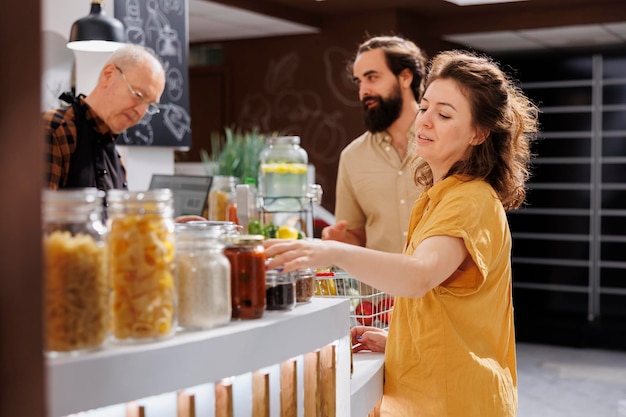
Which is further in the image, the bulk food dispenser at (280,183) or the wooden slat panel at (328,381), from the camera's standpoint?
the bulk food dispenser at (280,183)

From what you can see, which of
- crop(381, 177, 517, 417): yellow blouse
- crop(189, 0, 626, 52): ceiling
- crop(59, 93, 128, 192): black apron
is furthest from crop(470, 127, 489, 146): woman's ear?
crop(189, 0, 626, 52): ceiling

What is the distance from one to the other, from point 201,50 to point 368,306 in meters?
7.29

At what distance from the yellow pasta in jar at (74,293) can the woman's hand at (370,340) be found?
44.9 inches

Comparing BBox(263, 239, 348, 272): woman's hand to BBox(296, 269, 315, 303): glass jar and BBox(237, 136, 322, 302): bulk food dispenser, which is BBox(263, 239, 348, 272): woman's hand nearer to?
BBox(296, 269, 315, 303): glass jar

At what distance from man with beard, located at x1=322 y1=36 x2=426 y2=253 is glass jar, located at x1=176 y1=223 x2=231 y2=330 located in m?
2.23

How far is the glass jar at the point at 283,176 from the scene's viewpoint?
315 cm

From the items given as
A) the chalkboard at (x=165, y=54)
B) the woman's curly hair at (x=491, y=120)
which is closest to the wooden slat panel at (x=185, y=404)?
the woman's curly hair at (x=491, y=120)

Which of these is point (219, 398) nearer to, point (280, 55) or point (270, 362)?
point (270, 362)

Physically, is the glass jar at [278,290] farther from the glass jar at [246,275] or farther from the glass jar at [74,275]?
the glass jar at [74,275]

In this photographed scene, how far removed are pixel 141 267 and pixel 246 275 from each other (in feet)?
0.88

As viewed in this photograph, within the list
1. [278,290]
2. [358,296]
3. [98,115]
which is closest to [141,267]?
[278,290]

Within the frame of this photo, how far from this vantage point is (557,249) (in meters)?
8.82

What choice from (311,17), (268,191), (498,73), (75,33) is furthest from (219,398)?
(311,17)

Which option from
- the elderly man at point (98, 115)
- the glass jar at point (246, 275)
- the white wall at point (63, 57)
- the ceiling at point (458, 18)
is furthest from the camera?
the ceiling at point (458, 18)
